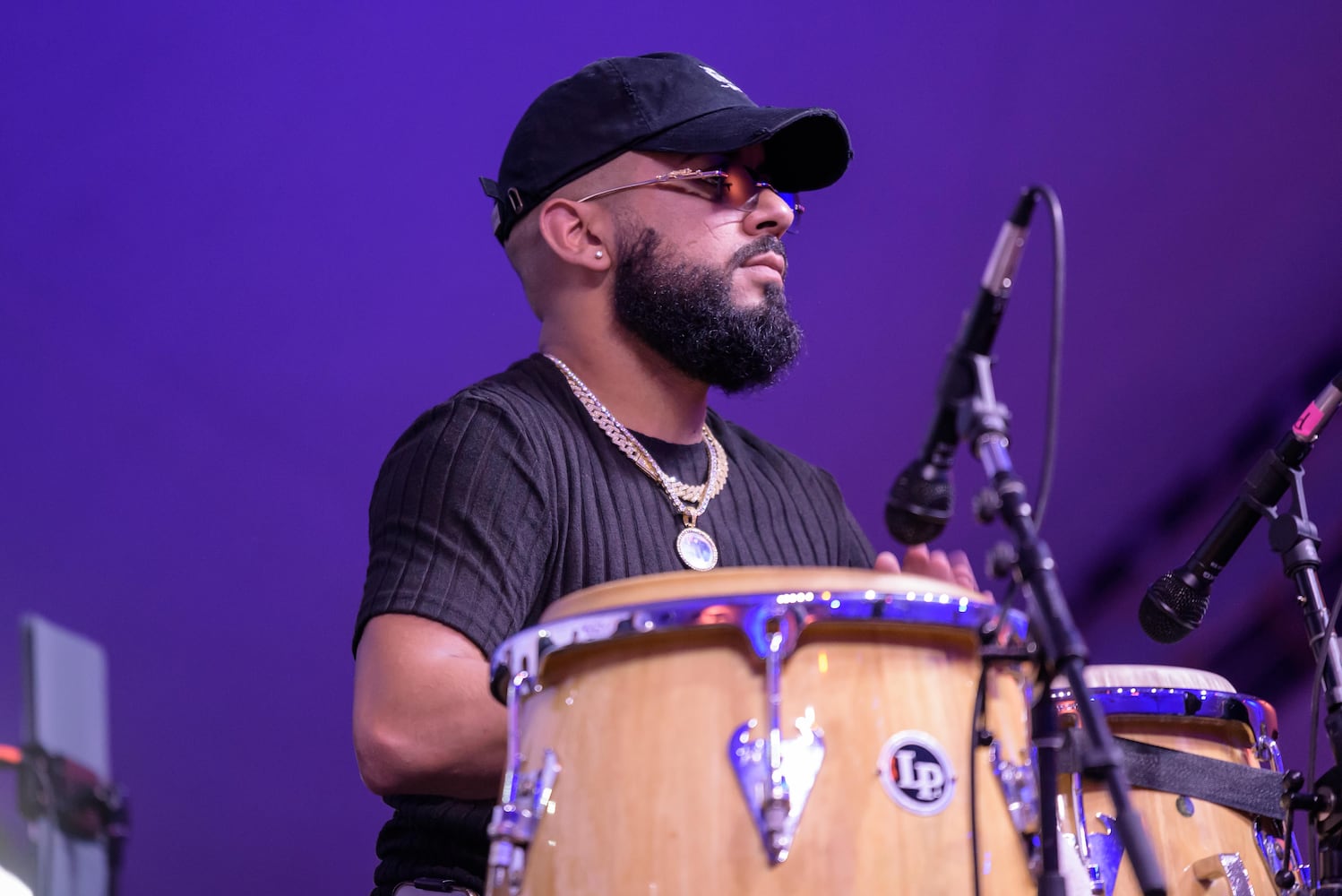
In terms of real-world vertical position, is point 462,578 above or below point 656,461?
below

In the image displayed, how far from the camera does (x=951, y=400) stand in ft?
3.67

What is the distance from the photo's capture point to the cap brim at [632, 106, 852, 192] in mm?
2195

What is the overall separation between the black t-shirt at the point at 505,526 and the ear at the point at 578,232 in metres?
0.19

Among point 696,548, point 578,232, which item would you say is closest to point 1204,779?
point 696,548

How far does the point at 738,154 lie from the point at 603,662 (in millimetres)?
1227

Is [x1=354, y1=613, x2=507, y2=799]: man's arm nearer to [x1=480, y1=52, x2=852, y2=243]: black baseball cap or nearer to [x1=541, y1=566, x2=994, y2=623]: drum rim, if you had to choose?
[x1=541, y1=566, x2=994, y2=623]: drum rim

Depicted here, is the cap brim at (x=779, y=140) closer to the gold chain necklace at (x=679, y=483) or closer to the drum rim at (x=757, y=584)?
the gold chain necklace at (x=679, y=483)

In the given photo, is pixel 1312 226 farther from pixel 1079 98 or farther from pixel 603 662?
pixel 603 662

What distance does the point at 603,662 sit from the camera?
1244mm

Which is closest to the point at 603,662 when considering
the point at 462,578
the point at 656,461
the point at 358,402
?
the point at 462,578

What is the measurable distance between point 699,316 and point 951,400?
113 cm

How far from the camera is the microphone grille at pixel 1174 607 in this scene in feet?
6.20

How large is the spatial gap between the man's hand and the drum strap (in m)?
0.37

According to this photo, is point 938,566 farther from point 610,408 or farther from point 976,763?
point 610,408
